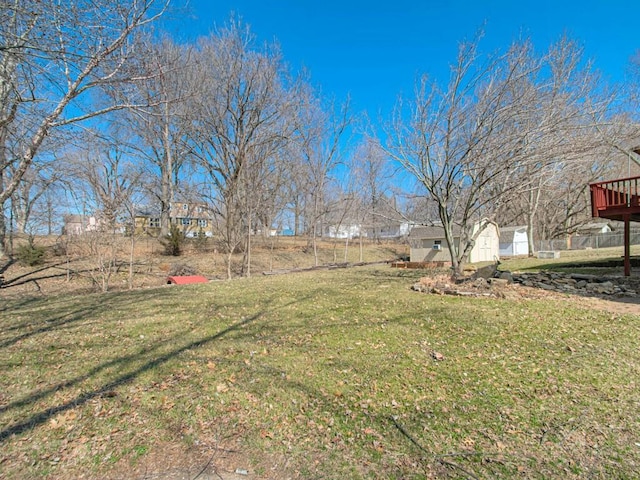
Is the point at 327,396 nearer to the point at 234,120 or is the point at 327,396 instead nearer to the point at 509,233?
the point at 234,120

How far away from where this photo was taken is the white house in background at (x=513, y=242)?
2461cm

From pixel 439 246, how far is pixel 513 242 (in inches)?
268

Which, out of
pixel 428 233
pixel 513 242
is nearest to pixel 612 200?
pixel 428 233

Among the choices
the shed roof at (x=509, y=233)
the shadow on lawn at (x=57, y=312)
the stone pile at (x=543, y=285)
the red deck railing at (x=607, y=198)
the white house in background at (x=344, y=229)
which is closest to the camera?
the shadow on lawn at (x=57, y=312)

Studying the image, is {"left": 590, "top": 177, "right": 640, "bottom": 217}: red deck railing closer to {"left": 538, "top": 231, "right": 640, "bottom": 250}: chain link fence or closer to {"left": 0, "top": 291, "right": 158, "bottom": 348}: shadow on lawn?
{"left": 0, "top": 291, "right": 158, "bottom": 348}: shadow on lawn

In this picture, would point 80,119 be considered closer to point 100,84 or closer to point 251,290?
point 100,84

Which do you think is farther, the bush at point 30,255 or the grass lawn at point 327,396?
the bush at point 30,255

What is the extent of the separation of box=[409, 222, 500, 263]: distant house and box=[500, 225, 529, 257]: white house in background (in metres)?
1.64

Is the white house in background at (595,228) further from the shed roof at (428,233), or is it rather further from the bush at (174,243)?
the bush at (174,243)

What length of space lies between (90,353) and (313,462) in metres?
3.04

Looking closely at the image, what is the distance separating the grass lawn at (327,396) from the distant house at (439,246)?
16.8m

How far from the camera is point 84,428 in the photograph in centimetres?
250

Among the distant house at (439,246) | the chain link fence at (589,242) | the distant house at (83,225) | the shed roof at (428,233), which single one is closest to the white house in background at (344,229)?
the shed roof at (428,233)

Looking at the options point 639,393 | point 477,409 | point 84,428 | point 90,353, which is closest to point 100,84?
point 90,353
